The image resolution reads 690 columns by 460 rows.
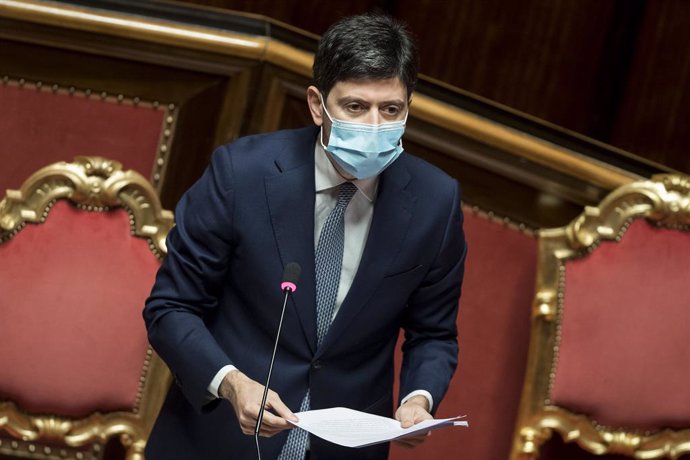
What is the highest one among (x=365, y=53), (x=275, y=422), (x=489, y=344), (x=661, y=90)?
(x=661, y=90)

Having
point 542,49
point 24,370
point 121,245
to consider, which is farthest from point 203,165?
point 542,49

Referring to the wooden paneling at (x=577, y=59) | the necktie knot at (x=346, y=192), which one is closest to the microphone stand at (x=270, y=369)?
the necktie knot at (x=346, y=192)

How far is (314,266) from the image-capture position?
3.91 ft

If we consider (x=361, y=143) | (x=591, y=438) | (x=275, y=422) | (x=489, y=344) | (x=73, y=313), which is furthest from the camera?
(x=489, y=344)

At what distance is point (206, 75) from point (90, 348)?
52cm

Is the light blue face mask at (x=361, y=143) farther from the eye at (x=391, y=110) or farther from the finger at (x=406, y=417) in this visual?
the finger at (x=406, y=417)

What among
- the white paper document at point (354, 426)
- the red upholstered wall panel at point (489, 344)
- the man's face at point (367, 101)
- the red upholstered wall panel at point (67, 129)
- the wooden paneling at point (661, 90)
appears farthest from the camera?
the wooden paneling at point (661, 90)

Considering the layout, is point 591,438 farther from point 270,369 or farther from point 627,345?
point 270,369

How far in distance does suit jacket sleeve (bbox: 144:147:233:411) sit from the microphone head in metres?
0.10

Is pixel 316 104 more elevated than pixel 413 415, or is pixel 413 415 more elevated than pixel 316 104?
pixel 316 104

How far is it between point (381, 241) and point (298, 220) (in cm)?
8

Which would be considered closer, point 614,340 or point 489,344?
point 614,340

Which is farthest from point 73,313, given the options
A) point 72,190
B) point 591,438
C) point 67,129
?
point 591,438

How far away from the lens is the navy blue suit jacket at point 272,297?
119 cm
